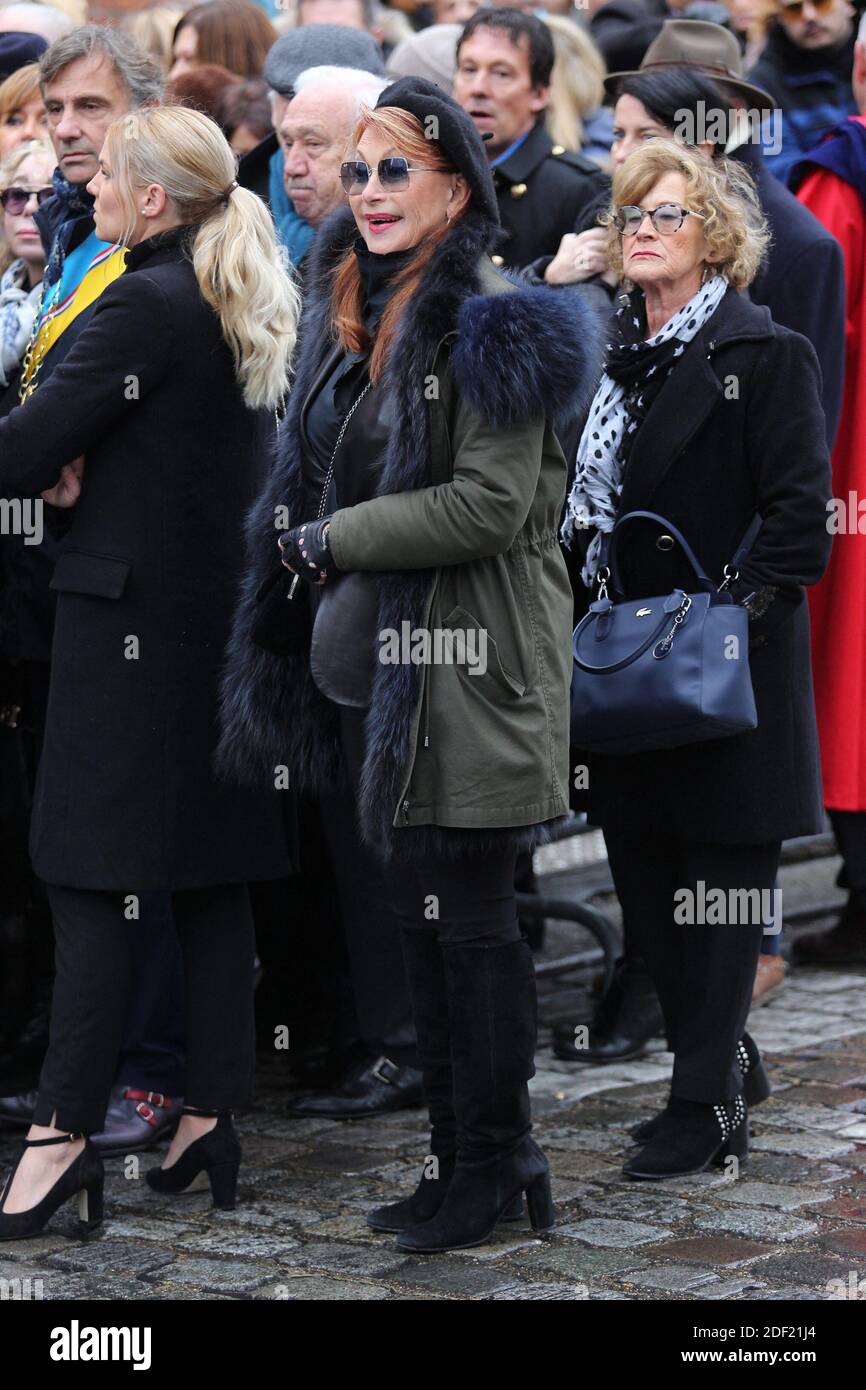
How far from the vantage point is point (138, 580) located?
4227mm

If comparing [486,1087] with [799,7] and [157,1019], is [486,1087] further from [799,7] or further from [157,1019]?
[799,7]

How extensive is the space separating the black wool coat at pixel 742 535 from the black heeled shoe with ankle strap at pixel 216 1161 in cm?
106

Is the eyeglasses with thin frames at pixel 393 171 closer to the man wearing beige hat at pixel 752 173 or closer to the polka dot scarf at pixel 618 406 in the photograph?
the polka dot scarf at pixel 618 406

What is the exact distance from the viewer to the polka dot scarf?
450 cm

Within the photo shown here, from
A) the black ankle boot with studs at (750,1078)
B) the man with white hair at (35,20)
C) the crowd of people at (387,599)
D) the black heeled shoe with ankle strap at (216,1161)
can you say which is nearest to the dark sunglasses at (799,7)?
the crowd of people at (387,599)

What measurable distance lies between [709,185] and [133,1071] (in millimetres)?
2358

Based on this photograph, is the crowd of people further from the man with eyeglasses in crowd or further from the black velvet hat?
the man with eyeglasses in crowd

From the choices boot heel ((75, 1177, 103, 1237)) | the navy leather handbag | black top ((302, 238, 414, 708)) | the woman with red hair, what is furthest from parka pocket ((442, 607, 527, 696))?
boot heel ((75, 1177, 103, 1237))

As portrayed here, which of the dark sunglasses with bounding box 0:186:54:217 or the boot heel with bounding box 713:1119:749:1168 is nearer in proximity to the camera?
the boot heel with bounding box 713:1119:749:1168

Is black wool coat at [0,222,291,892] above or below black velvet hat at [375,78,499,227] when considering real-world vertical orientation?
below

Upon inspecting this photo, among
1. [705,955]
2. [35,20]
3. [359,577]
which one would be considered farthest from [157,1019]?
[35,20]

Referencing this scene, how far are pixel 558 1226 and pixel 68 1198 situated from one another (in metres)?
0.96

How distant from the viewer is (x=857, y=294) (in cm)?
623

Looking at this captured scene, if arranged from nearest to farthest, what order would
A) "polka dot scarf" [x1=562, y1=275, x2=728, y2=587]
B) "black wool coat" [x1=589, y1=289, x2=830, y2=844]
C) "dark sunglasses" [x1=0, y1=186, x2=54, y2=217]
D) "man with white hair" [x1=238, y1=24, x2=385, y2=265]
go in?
"black wool coat" [x1=589, y1=289, x2=830, y2=844] < "polka dot scarf" [x1=562, y1=275, x2=728, y2=587] < "dark sunglasses" [x1=0, y1=186, x2=54, y2=217] < "man with white hair" [x1=238, y1=24, x2=385, y2=265]
